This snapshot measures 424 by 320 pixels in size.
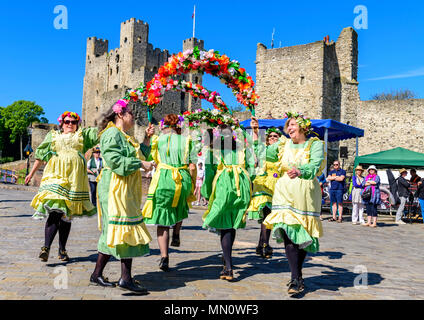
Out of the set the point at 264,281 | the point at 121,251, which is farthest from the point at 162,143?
the point at 264,281

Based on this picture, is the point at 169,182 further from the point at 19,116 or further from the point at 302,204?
the point at 19,116

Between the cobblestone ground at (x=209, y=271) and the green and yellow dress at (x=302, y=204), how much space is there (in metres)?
0.58

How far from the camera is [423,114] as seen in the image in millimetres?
28344

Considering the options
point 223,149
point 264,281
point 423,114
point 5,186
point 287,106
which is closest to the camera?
point 264,281

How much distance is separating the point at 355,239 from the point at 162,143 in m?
5.44

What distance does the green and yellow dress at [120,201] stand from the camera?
370cm

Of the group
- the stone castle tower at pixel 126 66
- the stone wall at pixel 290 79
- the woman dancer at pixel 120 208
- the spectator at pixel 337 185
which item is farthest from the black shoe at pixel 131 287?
the stone castle tower at pixel 126 66

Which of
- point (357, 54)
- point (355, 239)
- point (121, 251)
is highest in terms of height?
point (357, 54)

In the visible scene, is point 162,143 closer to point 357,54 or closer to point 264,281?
point 264,281

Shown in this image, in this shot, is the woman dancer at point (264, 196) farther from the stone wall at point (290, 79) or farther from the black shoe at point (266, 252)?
the stone wall at point (290, 79)

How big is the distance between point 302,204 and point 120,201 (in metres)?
1.83

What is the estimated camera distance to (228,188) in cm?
472

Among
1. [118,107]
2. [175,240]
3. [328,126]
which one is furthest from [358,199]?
[118,107]

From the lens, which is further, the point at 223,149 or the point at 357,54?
the point at 357,54
